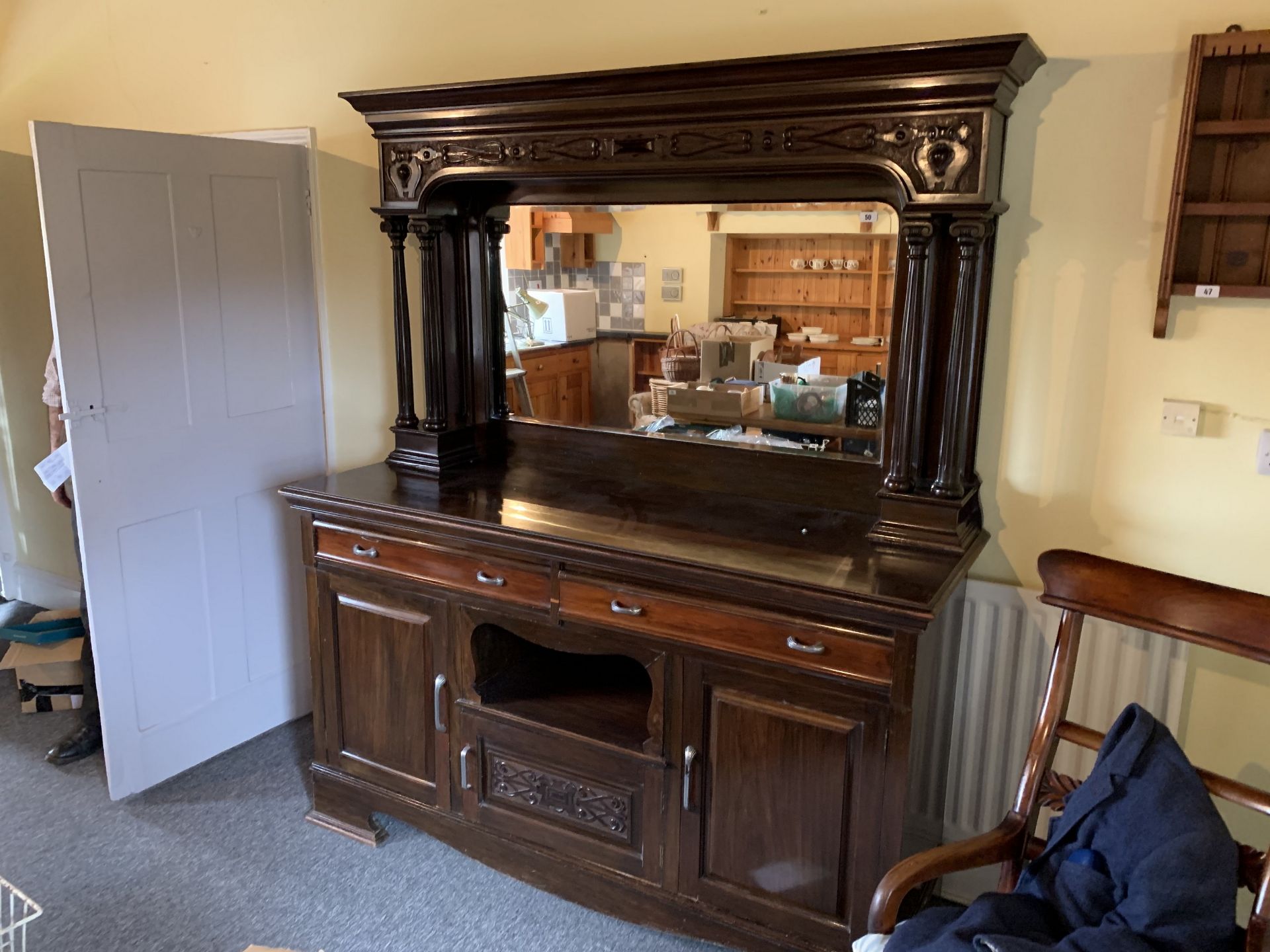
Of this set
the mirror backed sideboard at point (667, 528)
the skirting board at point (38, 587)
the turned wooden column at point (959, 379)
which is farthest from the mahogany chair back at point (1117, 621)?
the skirting board at point (38, 587)

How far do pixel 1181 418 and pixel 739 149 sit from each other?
42.0 inches

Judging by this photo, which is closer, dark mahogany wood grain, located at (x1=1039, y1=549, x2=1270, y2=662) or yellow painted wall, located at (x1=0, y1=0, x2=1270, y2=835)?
dark mahogany wood grain, located at (x1=1039, y1=549, x2=1270, y2=662)

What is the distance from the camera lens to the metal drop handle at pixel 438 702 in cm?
225

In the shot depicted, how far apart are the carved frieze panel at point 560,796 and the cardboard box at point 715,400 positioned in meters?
0.95

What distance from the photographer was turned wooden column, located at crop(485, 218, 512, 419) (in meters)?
2.62

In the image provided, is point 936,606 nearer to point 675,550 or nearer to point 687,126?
point 675,550

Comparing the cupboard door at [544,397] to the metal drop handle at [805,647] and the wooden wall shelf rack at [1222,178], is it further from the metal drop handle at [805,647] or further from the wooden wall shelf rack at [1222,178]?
the wooden wall shelf rack at [1222,178]

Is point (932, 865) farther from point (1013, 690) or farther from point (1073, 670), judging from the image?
point (1013, 690)

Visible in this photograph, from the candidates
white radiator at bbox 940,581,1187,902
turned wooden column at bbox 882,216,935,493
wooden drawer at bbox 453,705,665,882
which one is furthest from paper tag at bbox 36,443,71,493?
white radiator at bbox 940,581,1187,902

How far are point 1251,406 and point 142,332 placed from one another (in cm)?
267

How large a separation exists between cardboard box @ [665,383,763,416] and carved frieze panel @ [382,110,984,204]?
576 mm

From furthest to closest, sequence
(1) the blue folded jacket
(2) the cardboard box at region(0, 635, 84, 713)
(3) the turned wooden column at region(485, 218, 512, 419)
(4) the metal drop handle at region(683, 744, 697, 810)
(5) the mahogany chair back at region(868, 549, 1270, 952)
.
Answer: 1. (2) the cardboard box at region(0, 635, 84, 713)
2. (3) the turned wooden column at region(485, 218, 512, 419)
3. (4) the metal drop handle at region(683, 744, 697, 810)
4. (5) the mahogany chair back at region(868, 549, 1270, 952)
5. (1) the blue folded jacket

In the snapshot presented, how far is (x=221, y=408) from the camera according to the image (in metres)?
2.78

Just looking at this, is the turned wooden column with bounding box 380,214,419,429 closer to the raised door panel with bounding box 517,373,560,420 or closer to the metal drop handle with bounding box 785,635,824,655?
the raised door panel with bounding box 517,373,560,420
